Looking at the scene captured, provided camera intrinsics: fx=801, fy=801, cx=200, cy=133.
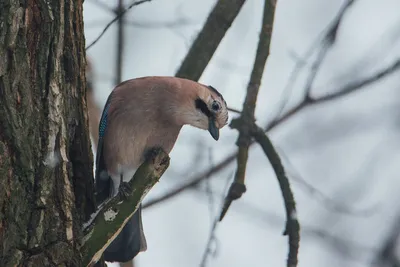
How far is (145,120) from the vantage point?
452 centimetres

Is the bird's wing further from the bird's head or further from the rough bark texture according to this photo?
the rough bark texture

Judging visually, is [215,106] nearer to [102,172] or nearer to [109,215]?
[102,172]

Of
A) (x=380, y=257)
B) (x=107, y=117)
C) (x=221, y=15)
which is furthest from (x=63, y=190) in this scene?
(x=221, y=15)

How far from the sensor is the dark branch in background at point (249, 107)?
13.3 ft

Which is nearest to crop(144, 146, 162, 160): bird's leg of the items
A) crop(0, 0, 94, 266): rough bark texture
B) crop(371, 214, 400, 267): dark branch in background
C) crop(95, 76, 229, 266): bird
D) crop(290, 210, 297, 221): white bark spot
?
crop(95, 76, 229, 266): bird

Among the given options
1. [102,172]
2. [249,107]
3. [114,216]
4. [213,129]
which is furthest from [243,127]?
[114,216]

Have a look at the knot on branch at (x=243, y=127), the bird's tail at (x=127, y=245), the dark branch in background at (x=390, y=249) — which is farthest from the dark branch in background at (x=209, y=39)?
the dark branch in background at (x=390, y=249)

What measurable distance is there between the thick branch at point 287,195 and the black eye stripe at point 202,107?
0.39m

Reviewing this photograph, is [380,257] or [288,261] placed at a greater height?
[380,257]

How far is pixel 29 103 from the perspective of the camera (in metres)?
3.01

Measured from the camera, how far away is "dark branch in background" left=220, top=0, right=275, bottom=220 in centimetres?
405

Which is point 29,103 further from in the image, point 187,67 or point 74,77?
point 187,67

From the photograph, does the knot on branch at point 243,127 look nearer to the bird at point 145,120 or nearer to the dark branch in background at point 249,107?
the dark branch in background at point 249,107

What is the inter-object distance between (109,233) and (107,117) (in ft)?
5.18
